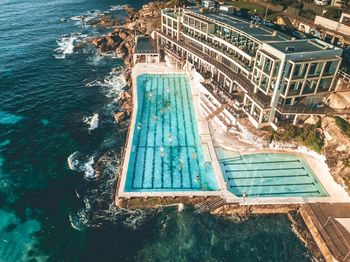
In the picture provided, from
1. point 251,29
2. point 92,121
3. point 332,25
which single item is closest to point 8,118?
point 92,121

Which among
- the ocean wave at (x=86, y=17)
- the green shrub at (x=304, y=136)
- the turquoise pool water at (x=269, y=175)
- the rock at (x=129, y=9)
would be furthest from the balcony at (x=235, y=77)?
the rock at (x=129, y=9)

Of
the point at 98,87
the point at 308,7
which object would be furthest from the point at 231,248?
the point at 308,7

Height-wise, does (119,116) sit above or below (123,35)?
below

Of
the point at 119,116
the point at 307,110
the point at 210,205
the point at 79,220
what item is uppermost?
the point at 307,110

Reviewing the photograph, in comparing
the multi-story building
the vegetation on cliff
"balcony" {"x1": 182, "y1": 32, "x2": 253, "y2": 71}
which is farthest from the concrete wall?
the vegetation on cliff

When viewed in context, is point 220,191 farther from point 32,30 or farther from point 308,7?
point 32,30

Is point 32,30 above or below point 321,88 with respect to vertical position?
below

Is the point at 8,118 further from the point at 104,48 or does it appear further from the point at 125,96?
the point at 104,48
